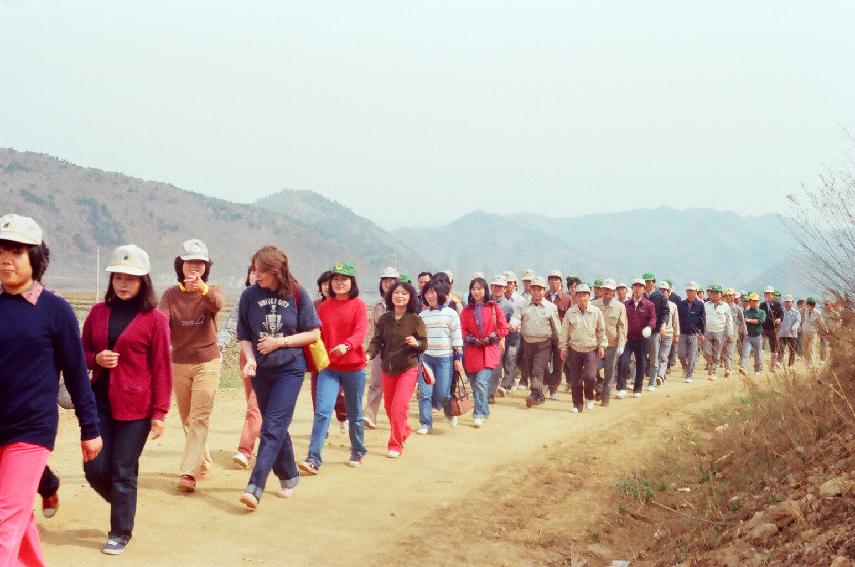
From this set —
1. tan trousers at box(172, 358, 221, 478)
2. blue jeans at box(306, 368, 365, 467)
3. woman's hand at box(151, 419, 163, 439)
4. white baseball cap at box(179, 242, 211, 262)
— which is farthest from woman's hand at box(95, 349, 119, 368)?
blue jeans at box(306, 368, 365, 467)

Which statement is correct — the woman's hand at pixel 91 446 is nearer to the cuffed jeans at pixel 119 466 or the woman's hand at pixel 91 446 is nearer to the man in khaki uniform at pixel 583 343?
the cuffed jeans at pixel 119 466

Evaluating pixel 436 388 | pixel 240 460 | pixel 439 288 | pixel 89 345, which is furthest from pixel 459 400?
pixel 89 345

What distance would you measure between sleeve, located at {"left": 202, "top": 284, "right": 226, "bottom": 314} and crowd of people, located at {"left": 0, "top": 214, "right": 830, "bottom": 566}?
1 centimetres

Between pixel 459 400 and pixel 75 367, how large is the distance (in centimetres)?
795

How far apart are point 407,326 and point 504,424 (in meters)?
3.13

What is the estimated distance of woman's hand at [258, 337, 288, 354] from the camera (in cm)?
765

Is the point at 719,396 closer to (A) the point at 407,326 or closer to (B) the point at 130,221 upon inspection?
(A) the point at 407,326

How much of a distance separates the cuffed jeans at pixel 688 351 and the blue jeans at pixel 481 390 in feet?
26.4

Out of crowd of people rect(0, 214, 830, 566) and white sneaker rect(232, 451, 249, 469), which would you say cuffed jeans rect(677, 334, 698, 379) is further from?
white sneaker rect(232, 451, 249, 469)

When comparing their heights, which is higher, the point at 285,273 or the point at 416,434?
the point at 285,273

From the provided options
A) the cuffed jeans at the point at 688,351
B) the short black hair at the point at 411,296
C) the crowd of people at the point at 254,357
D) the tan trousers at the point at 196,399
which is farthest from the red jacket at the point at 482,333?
the cuffed jeans at the point at 688,351

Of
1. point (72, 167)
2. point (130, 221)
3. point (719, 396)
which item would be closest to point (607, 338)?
point (719, 396)

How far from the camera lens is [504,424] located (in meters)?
12.9

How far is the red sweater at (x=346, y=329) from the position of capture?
30.4ft
